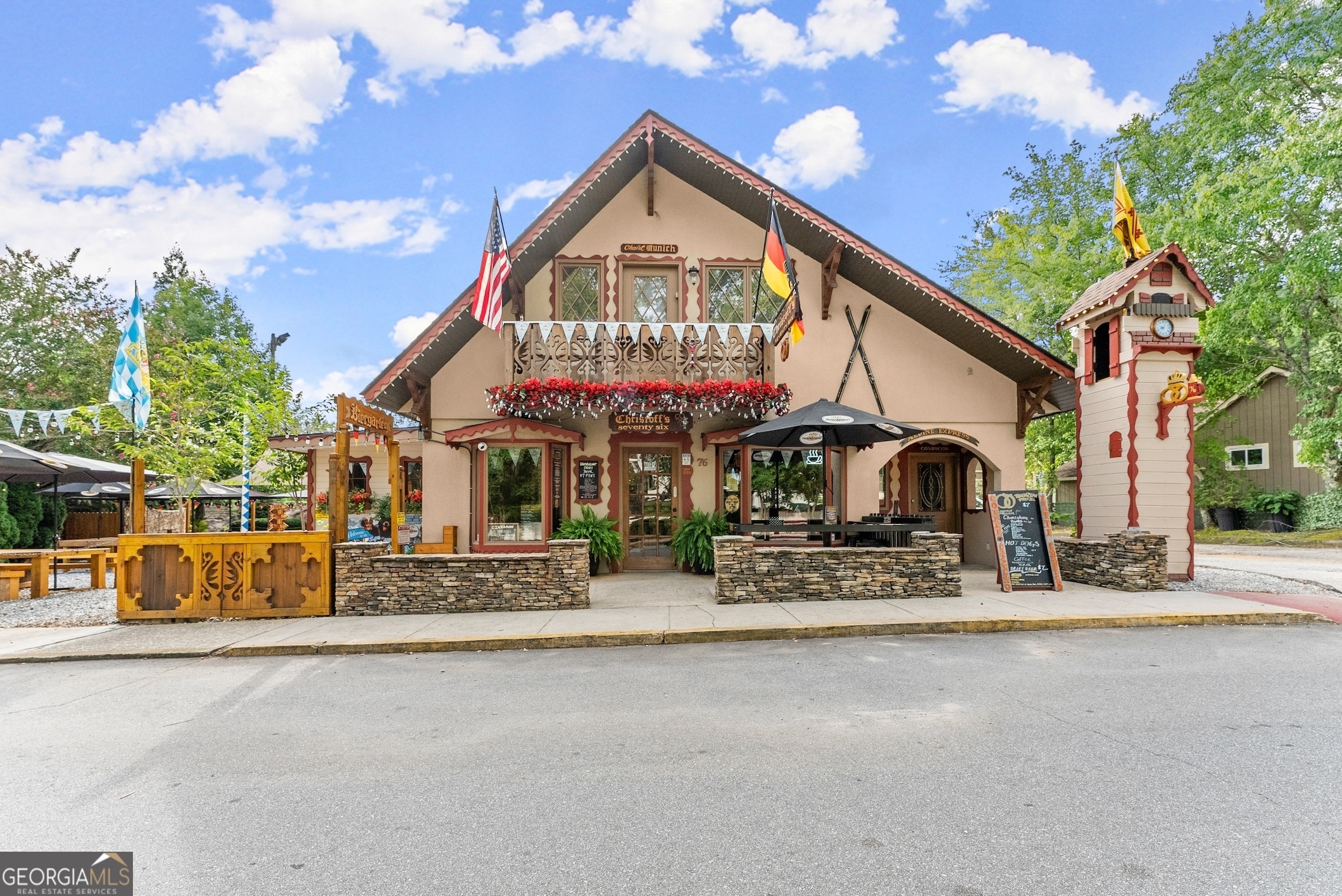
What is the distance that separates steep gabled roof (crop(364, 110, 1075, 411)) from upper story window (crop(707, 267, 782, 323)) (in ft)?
3.61

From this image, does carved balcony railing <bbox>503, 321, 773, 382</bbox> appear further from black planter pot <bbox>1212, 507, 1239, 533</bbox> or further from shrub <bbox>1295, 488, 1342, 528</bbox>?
black planter pot <bbox>1212, 507, 1239, 533</bbox>

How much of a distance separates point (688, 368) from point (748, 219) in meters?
3.62

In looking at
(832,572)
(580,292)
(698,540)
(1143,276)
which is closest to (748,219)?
(580,292)

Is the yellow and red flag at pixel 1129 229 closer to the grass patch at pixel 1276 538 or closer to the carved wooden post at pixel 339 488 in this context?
the carved wooden post at pixel 339 488

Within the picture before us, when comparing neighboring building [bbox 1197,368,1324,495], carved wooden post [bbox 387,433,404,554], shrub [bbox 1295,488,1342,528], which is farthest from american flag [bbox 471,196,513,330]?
shrub [bbox 1295,488,1342,528]

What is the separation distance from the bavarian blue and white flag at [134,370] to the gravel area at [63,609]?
2939mm

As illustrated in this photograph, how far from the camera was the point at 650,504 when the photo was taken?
42.7 feet

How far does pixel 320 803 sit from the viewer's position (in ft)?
12.0

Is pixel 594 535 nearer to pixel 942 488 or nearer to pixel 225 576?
pixel 225 576

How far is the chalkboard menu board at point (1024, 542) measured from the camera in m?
10.4

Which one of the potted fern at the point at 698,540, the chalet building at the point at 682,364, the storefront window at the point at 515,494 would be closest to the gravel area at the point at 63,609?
the chalet building at the point at 682,364

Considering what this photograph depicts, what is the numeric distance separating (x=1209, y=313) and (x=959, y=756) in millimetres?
21307

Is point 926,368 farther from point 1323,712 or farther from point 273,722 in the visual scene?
point 273,722

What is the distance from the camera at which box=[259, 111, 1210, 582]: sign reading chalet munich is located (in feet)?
39.1
